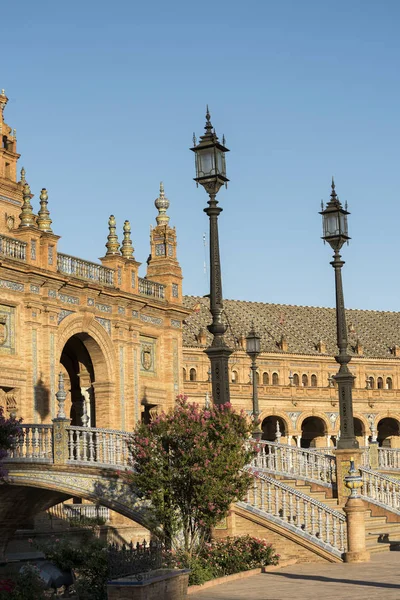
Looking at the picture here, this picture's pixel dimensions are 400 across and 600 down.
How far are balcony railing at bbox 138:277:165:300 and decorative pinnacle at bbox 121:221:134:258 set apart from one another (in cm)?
122

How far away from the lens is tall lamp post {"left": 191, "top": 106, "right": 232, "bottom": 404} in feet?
62.2

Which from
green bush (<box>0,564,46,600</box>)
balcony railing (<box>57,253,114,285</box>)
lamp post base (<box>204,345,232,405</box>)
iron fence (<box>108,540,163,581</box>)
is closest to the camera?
iron fence (<box>108,540,163,581</box>)

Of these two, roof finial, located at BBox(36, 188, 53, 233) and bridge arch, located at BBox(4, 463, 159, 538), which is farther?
roof finial, located at BBox(36, 188, 53, 233)

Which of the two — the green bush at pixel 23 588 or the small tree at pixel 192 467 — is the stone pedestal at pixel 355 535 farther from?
the green bush at pixel 23 588

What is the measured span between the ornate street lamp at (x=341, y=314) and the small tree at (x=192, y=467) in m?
6.81

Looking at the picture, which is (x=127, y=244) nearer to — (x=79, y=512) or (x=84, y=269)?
(x=84, y=269)

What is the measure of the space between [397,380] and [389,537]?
62.3 meters

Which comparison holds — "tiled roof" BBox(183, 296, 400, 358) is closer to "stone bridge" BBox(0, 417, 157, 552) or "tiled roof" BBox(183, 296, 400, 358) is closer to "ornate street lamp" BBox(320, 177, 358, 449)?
"ornate street lamp" BBox(320, 177, 358, 449)

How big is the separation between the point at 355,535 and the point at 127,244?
873 inches

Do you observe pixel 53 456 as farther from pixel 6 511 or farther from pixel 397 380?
pixel 397 380

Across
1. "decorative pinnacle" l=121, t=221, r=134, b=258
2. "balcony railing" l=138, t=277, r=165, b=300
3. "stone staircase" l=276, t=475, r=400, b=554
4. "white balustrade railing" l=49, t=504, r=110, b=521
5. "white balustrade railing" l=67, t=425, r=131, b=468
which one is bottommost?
"white balustrade railing" l=49, t=504, r=110, b=521

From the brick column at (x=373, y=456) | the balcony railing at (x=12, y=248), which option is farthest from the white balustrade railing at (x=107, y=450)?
the brick column at (x=373, y=456)

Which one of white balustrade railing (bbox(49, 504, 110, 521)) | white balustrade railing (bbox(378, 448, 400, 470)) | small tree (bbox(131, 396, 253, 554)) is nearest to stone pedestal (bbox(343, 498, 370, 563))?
small tree (bbox(131, 396, 253, 554))

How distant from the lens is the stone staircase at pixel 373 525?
22.2 meters
